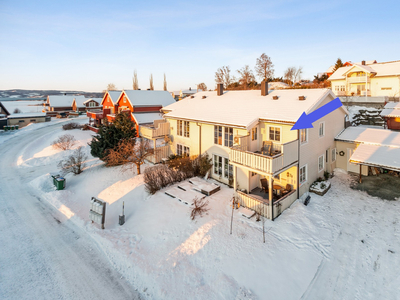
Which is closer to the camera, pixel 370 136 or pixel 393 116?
pixel 370 136

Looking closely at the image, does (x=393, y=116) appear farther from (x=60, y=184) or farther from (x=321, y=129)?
(x=60, y=184)

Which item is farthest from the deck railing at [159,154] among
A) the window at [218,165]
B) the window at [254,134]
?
the window at [254,134]

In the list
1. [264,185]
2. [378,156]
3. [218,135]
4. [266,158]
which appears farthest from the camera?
[218,135]

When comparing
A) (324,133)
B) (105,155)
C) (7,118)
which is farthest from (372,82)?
(7,118)

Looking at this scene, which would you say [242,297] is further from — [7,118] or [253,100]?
[7,118]

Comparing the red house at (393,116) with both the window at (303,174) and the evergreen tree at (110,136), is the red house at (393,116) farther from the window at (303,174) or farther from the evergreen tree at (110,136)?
the evergreen tree at (110,136)

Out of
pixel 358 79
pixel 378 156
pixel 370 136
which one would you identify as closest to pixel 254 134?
pixel 378 156

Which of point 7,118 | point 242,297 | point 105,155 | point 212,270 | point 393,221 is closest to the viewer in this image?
point 242,297
